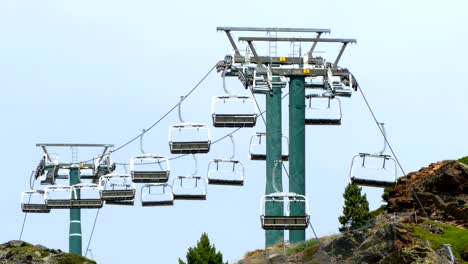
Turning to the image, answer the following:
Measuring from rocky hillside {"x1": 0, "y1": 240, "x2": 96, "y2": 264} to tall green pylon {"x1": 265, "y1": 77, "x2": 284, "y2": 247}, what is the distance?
827 cm

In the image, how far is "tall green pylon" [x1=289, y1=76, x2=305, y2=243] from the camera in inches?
2447

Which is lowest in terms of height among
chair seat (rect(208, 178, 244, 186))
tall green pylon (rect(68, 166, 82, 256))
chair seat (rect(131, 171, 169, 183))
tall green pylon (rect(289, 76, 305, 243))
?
tall green pylon (rect(68, 166, 82, 256))

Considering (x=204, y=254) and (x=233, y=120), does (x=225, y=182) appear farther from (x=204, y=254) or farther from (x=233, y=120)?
(x=233, y=120)

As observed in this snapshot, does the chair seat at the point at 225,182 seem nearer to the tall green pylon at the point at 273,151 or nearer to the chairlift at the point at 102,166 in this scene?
the tall green pylon at the point at 273,151

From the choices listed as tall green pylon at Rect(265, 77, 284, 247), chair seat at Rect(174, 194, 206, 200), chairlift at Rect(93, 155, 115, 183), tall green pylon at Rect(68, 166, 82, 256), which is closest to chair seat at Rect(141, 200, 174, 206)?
chair seat at Rect(174, 194, 206, 200)

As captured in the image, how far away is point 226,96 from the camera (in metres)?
59.5

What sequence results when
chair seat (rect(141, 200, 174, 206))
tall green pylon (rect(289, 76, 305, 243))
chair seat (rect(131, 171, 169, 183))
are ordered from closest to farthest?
tall green pylon (rect(289, 76, 305, 243)) → chair seat (rect(131, 171, 169, 183)) → chair seat (rect(141, 200, 174, 206))

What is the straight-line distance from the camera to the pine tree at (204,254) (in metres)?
64.8

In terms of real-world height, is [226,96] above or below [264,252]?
above

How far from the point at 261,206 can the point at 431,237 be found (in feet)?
19.5

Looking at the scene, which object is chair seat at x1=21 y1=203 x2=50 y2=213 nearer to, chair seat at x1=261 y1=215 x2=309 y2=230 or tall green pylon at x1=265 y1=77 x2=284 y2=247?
tall green pylon at x1=265 y1=77 x2=284 y2=247

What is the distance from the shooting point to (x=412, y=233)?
55719 millimetres

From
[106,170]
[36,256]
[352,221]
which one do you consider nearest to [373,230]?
[36,256]

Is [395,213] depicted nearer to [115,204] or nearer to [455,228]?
[455,228]
